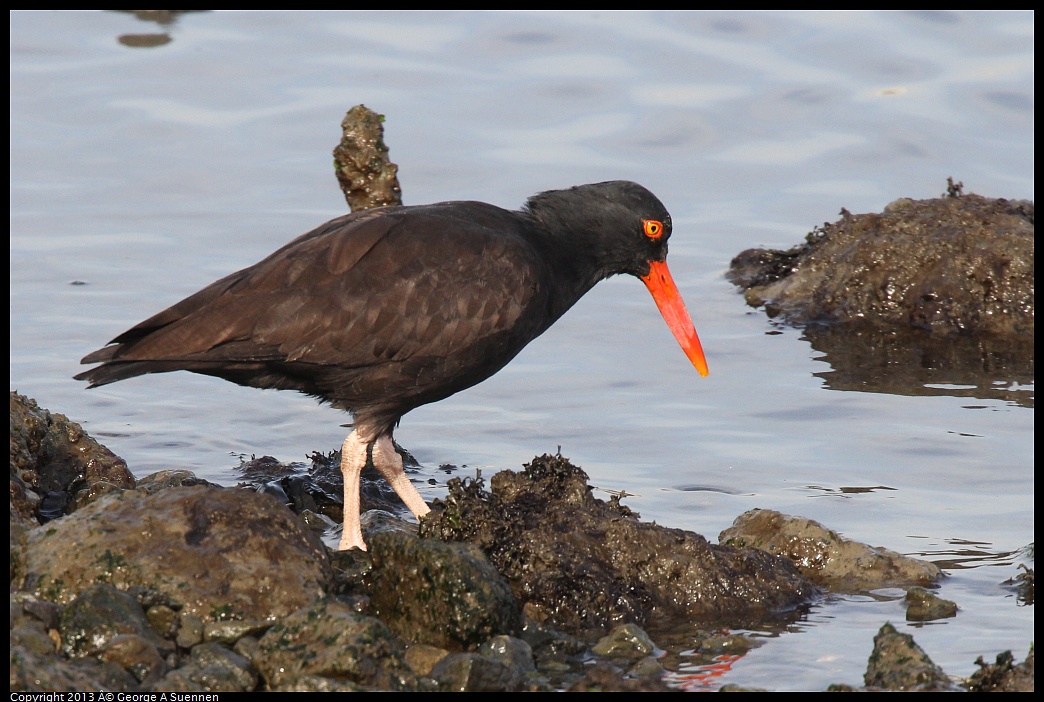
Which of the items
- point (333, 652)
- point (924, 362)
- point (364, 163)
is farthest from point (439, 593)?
point (924, 362)

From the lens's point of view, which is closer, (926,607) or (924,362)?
(926,607)

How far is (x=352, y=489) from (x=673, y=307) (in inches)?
85.2

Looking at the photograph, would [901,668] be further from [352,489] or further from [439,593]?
[352,489]

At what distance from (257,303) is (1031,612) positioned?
3437 mm

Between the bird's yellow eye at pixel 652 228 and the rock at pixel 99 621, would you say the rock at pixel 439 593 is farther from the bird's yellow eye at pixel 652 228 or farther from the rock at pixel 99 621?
the bird's yellow eye at pixel 652 228

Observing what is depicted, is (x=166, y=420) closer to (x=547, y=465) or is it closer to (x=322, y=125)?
(x=547, y=465)

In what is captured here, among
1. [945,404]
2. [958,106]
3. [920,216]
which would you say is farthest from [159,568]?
[958,106]

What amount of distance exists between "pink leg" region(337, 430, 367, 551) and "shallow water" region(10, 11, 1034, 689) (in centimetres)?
98

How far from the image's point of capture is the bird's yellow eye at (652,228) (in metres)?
6.77

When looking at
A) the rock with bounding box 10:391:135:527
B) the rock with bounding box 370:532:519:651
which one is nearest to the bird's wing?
the rock with bounding box 10:391:135:527

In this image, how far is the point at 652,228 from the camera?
6793mm

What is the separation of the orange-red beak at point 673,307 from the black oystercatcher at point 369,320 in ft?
2.85

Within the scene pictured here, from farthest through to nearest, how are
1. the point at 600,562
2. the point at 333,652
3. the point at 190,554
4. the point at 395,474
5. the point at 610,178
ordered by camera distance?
1. the point at 610,178
2. the point at 395,474
3. the point at 600,562
4. the point at 190,554
5. the point at 333,652

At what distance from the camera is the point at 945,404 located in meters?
8.34
